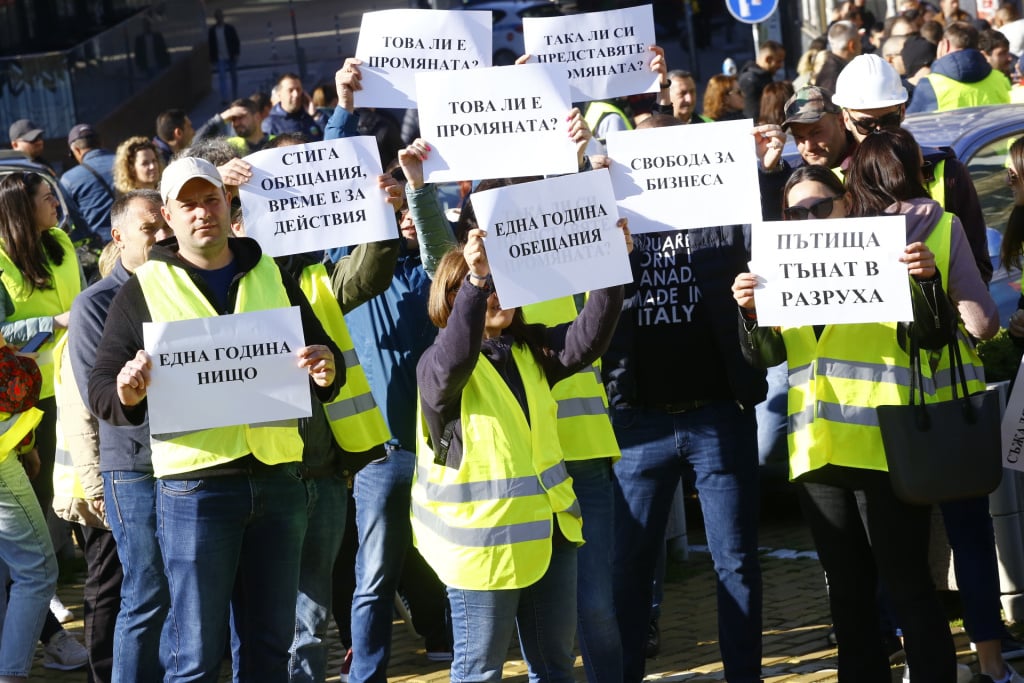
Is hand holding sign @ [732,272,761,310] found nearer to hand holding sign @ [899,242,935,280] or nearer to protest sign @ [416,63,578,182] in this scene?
hand holding sign @ [899,242,935,280]

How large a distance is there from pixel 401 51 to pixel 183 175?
1.44 metres

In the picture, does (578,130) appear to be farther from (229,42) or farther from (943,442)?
(229,42)

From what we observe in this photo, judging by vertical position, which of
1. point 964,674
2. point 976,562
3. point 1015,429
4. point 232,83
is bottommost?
point 232,83

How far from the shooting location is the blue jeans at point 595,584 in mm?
5012

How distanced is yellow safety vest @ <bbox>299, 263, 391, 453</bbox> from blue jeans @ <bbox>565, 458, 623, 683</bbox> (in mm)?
701

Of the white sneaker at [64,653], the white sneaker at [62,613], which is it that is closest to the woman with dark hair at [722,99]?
the white sneaker at [62,613]

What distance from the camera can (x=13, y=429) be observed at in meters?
5.91

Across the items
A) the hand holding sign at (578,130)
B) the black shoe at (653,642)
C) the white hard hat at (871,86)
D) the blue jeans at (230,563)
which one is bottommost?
the black shoe at (653,642)

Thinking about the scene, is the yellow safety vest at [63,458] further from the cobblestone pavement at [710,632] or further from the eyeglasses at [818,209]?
the eyeglasses at [818,209]

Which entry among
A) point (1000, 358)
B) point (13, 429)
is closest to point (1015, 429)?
point (1000, 358)

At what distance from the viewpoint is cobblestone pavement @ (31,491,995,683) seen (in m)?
6.12

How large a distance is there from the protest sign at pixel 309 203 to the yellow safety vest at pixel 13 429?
4.28 ft

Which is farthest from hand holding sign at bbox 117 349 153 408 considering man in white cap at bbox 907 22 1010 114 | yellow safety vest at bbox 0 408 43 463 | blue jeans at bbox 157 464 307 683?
man in white cap at bbox 907 22 1010 114

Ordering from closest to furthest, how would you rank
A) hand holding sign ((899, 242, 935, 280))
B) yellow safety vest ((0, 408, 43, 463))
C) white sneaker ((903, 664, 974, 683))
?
1. hand holding sign ((899, 242, 935, 280))
2. white sneaker ((903, 664, 974, 683))
3. yellow safety vest ((0, 408, 43, 463))
